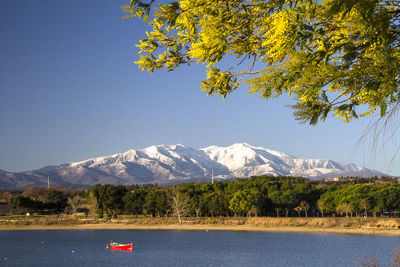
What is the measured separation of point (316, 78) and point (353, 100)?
191 centimetres

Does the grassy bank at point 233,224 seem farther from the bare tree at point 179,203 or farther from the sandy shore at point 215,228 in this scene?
the bare tree at point 179,203

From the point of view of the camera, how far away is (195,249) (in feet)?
164

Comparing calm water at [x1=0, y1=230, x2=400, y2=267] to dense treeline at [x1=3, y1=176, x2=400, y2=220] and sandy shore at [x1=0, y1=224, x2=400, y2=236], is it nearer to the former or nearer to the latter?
sandy shore at [x1=0, y1=224, x2=400, y2=236]

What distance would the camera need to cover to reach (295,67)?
17.4 feet

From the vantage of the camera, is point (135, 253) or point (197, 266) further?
point (135, 253)

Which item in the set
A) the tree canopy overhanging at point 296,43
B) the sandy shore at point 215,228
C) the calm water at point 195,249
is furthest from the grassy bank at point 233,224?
the tree canopy overhanging at point 296,43

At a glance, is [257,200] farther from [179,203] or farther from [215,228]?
[179,203]

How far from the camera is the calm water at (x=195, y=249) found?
42.1 meters

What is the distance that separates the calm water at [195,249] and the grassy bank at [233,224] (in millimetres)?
4672

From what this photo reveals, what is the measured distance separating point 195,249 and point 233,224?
83.0 feet

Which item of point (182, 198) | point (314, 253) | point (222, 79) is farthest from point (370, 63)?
point (182, 198)

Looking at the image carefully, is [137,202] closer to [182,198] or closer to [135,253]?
[182,198]

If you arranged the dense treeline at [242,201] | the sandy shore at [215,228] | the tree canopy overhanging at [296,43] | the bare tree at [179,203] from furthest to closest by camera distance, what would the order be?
the bare tree at [179,203] → the dense treeline at [242,201] → the sandy shore at [215,228] → the tree canopy overhanging at [296,43]

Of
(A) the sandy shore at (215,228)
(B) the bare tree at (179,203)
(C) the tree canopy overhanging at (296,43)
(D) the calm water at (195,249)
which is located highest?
(C) the tree canopy overhanging at (296,43)
